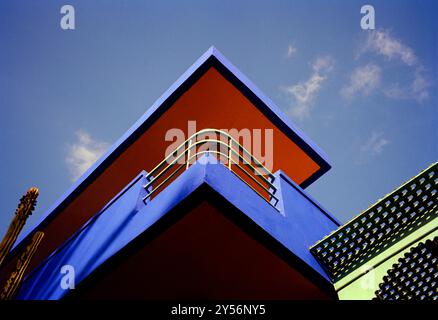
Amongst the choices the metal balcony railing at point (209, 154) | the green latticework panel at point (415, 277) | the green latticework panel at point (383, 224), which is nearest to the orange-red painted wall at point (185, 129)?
the metal balcony railing at point (209, 154)

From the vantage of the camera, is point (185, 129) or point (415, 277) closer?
point (415, 277)

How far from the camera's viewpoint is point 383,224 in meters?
5.28

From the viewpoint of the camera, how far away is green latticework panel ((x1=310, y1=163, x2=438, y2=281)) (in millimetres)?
5062

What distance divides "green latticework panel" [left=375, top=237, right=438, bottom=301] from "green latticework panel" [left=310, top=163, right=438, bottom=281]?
0.28 meters

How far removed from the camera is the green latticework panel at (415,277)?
503cm

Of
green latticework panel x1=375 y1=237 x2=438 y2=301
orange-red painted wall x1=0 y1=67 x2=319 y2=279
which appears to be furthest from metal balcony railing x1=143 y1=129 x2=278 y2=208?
green latticework panel x1=375 y1=237 x2=438 y2=301

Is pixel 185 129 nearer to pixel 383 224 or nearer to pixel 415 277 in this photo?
pixel 383 224

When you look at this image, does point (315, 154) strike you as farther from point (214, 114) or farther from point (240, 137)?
point (214, 114)

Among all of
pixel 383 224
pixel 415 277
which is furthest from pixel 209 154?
pixel 415 277

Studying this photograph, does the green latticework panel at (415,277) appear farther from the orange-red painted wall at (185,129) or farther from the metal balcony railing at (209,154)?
the orange-red painted wall at (185,129)

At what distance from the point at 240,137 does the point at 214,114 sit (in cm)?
88

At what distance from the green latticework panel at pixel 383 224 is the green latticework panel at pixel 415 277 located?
0.28 meters

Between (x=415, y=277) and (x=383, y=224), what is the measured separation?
765mm
